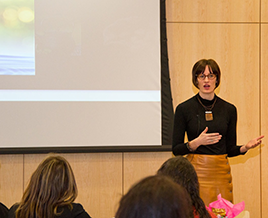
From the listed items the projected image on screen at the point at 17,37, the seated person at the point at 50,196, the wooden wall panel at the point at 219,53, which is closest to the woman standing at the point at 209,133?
the wooden wall panel at the point at 219,53

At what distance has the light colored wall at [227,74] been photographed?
11.7ft

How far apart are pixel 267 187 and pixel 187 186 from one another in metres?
2.58

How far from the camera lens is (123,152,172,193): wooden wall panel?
11.7ft

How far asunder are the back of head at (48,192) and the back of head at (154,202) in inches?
38.4

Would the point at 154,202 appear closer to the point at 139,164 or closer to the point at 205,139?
the point at 205,139

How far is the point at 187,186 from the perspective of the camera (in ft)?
4.93

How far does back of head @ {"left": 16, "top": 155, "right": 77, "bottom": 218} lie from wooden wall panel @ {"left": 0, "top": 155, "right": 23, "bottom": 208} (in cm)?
190

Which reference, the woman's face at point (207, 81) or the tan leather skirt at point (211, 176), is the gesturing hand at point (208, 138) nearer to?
the tan leather skirt at point (211, 176)

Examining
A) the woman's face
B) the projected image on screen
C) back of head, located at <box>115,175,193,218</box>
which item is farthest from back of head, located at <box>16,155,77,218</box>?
the projected image on screen

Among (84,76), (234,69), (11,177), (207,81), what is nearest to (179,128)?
(207,81)

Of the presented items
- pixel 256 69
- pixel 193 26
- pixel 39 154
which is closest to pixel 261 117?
pixel 256 69

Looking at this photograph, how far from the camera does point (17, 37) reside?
11.3 ft

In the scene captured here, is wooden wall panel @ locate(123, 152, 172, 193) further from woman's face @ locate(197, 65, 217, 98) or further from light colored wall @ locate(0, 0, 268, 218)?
woman's face @ locate(197, 65, 217, 98)

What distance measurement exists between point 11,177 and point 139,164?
1303 millimetres
